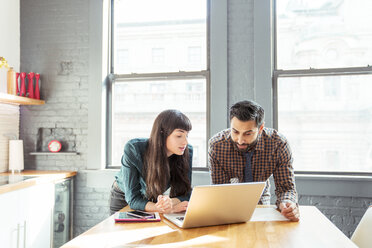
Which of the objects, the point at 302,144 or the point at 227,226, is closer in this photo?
the point at 227,226

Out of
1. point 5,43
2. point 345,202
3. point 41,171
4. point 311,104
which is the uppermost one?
point 5,43

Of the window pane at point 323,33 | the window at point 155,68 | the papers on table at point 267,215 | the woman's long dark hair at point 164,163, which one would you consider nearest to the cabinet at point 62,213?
the window at point 155,68

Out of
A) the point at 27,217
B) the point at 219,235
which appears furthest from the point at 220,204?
the point at 27,217

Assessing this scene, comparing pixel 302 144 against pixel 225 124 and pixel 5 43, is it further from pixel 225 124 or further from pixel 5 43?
pixel 5 43

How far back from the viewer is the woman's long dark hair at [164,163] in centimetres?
204

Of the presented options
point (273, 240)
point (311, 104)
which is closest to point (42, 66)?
point (311, 104)

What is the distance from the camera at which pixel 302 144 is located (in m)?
3.14

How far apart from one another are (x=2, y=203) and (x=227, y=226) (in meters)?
1.74

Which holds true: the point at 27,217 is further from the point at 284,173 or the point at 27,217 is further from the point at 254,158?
the point at 284,173

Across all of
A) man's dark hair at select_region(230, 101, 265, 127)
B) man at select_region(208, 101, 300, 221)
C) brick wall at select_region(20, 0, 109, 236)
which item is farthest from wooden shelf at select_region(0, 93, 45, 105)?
man's dark hair at select_region(230, 101, 265, 127)

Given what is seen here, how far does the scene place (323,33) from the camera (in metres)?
3.16

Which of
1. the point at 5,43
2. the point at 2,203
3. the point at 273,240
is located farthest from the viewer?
the point at 5,43

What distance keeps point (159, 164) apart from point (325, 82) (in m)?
1.96

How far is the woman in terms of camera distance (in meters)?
2.01
